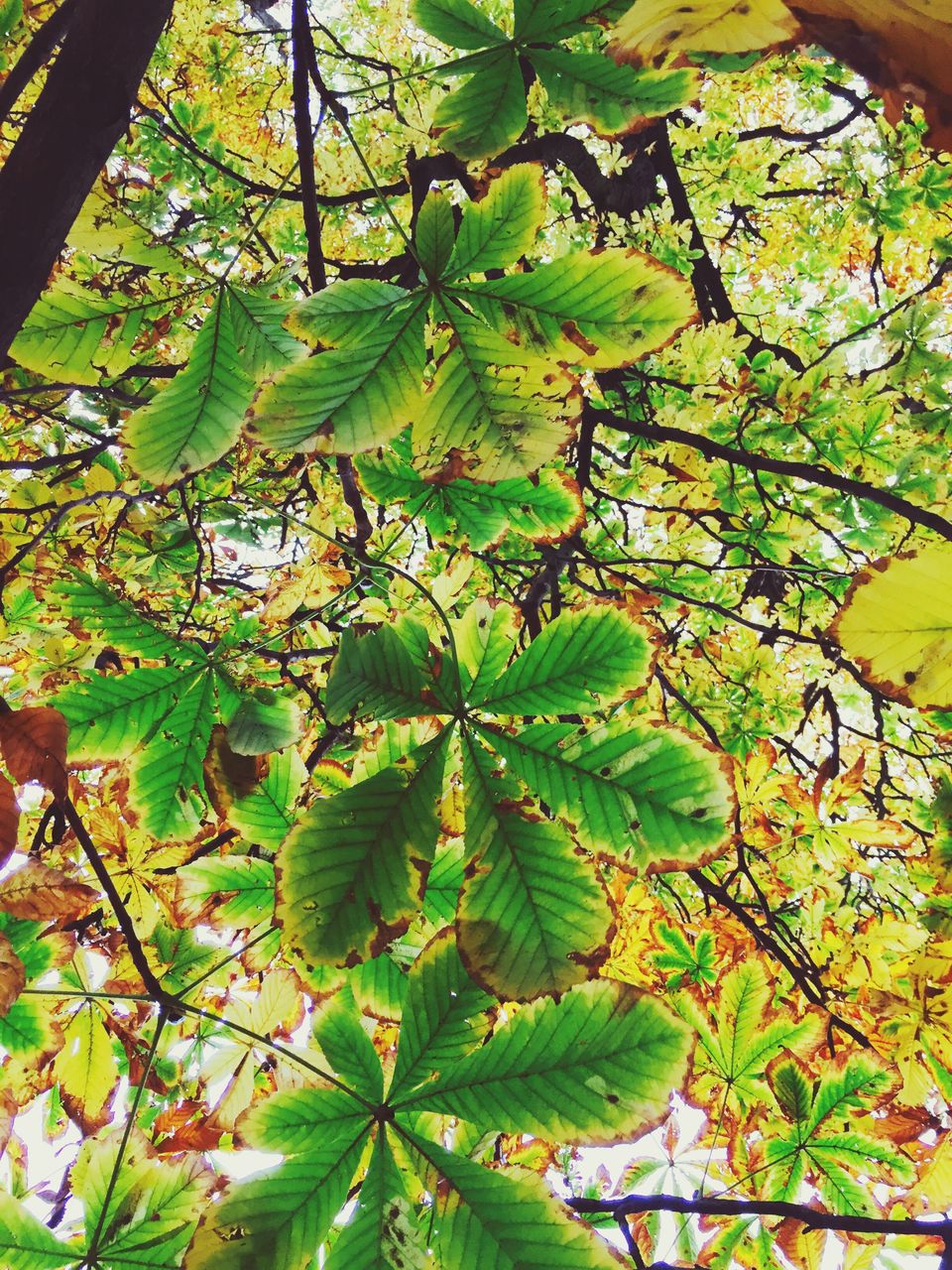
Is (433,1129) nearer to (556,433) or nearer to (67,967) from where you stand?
(67,967)

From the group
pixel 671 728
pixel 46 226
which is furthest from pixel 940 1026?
pixel 46 226

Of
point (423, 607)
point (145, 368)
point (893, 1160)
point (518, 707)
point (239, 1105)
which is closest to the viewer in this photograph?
point (518, 707)

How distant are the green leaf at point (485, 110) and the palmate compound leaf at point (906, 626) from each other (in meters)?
0.56

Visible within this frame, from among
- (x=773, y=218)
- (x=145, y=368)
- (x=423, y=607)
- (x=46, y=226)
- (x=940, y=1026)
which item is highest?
(x=773, y=218)

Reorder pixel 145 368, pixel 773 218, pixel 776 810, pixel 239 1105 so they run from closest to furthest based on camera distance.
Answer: pixel 239 1105 < pixel 145 368 < pixel 776 810 < pixel 773 218

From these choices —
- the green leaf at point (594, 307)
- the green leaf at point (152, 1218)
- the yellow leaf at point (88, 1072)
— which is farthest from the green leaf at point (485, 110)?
the yellow leaf at point (88, 1072)

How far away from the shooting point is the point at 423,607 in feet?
4.45

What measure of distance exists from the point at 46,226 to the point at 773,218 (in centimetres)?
455

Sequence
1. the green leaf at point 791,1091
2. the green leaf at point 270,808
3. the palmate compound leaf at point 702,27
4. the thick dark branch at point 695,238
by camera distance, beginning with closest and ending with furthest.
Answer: the palmate compound leaf at point 702,27 < the green leaf at point 270,808 < the green leaf at point 791,1091 < the thick dark branch at point 695,238

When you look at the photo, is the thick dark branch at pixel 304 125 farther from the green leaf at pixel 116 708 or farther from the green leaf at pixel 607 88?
the green leaf at pixel 116 708

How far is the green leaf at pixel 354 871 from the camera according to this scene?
61 cm

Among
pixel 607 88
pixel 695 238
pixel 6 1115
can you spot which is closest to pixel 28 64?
pixel 607 88

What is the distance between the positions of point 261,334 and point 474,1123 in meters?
0.79

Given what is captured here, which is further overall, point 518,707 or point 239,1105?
point 239,1105
